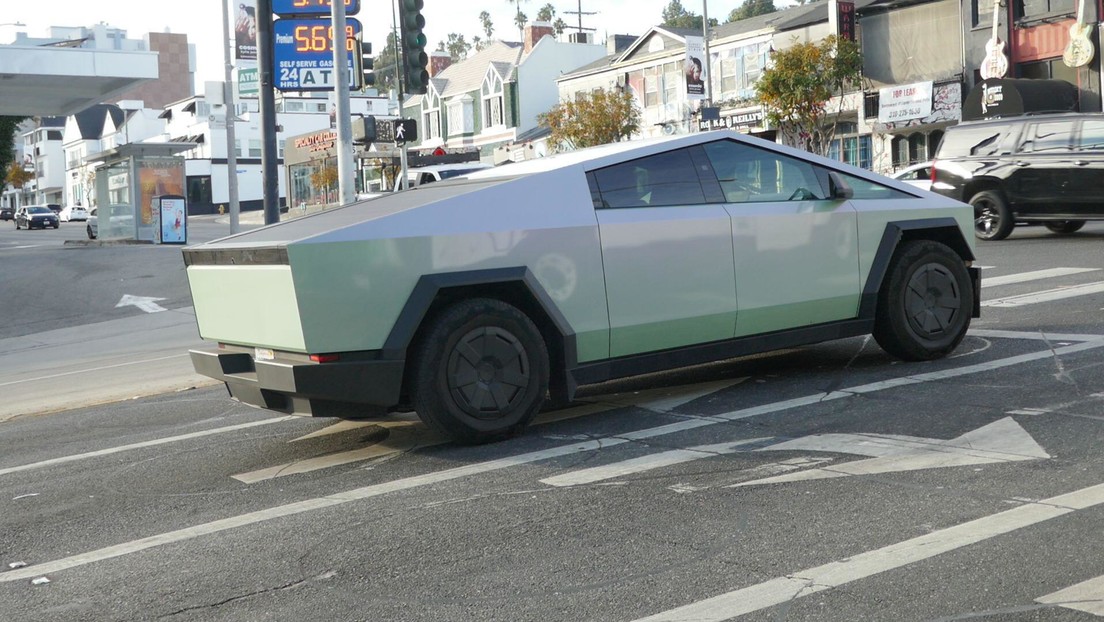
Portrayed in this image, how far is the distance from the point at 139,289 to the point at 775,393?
15036mm

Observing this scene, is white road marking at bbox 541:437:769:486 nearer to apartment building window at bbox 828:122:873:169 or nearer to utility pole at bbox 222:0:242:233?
utility pole at bbox 222:0:242:233

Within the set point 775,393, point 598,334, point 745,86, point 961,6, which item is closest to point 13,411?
point 598,334

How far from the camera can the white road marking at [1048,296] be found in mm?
9882

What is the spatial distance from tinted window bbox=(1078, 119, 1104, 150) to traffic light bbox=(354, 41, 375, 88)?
10247 mm

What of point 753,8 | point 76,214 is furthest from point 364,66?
point 753,8

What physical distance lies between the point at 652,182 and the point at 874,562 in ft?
9.97

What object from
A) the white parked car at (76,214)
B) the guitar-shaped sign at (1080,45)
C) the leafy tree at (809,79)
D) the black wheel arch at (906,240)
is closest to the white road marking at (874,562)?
the black wheel arch at (906,240)

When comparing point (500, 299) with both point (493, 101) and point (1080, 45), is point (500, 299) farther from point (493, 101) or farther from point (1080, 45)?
point (493, 101)

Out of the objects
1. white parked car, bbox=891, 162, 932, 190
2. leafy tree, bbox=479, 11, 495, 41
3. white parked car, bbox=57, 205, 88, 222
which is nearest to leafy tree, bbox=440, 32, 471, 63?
leafy tree, bbox=479, 11, 495, 41

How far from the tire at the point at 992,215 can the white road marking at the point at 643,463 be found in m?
13.5

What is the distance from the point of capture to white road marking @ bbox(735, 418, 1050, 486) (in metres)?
4.85

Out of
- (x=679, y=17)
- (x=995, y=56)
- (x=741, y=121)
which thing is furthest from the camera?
(x=679, y=17)

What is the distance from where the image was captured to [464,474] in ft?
17.0

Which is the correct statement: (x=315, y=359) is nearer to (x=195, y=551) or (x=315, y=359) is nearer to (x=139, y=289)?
(x=195, y=551)
